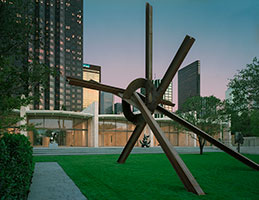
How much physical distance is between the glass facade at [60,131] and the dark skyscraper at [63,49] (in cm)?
6698

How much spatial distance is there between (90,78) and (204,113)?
15798 cm

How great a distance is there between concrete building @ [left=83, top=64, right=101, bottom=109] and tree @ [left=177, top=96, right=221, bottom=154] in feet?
447

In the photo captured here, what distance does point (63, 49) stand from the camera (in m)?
120

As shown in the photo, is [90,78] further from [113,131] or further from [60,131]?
[60,131]

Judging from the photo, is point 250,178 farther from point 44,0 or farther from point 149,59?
point 44,0

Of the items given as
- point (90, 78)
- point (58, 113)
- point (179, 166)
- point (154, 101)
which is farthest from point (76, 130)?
point (90, 78)

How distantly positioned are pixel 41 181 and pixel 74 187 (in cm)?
155

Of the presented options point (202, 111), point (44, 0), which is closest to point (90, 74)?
point (44, 0)

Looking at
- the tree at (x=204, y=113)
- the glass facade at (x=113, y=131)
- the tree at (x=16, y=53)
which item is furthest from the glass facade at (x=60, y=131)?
the tree at (x=16, y=53)

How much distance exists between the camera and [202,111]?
22.8 m

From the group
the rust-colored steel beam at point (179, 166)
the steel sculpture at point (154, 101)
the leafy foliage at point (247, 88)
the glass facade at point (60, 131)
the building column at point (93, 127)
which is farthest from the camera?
the building column at point (93, 127)

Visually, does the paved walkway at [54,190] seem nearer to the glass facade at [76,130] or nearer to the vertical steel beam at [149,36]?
the vertical steel beam at [149,36]

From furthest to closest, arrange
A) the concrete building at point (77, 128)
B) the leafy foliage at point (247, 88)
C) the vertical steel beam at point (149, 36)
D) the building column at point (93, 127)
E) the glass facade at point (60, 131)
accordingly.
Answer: the building column at point (93, 127), the glass facade at point (60, 131), the concrete building at point (77, 128), the leafy foliage at point (247, 88), the vertical steel beam at point (149, 36)

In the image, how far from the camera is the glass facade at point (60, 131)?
34.2 m
